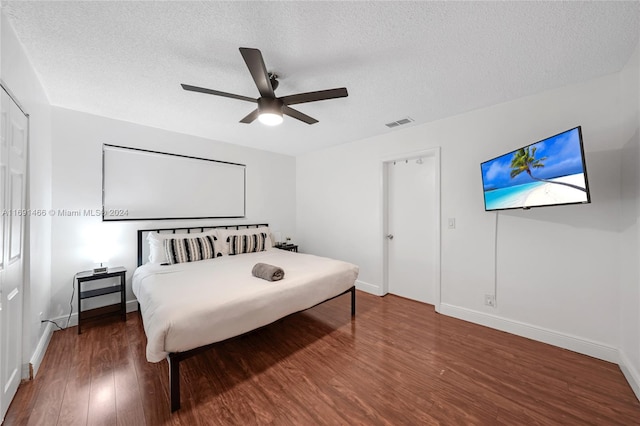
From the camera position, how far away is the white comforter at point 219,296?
1.66 metres

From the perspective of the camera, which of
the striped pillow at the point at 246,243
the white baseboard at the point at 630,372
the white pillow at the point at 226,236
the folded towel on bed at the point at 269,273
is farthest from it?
the striped pillow at the point at 246,243

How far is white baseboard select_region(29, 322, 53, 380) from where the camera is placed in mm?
1932

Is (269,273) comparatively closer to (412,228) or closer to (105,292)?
(105,292)

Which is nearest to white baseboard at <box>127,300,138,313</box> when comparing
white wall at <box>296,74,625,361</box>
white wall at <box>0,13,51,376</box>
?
white wall at <box>0,13,51,376</box>

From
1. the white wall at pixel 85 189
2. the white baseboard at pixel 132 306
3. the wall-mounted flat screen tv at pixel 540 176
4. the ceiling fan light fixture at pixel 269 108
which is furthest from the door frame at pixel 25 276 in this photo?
the wall-mounted flat screen tv at pixel 540 176

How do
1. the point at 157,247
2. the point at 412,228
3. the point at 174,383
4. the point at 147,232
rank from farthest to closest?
the point at 412,228
the point at 147,232
the point at 157,247
the point at 174,383

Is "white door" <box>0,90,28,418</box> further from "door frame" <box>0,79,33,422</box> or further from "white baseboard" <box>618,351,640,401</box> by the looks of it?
"white baseboard" <box>618,351,640,401</box>

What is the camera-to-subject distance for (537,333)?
98.4 inches

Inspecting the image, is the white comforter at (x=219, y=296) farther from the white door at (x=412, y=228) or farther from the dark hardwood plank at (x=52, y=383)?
the white door at (x=412, y=228)

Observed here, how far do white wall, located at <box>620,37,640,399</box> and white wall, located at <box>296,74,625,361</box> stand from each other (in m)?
0.08

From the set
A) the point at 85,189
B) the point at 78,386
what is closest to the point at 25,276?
the point at 78,386

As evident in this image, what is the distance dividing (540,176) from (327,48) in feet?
6.81

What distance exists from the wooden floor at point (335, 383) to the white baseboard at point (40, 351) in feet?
0.22

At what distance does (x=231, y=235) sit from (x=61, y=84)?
8.04ft
